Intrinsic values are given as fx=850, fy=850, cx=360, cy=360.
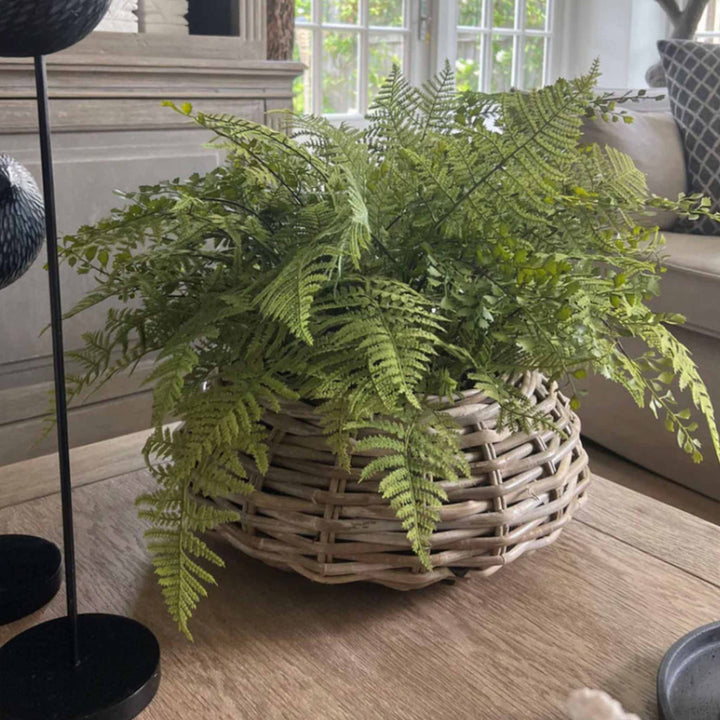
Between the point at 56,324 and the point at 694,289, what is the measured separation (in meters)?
1.49

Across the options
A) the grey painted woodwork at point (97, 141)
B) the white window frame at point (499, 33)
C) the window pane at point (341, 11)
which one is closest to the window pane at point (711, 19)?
the white window frame at point (499, 33)

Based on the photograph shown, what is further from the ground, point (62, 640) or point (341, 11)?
point (341, 11)

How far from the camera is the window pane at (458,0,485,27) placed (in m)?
3.26

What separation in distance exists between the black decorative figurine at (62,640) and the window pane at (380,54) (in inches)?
109

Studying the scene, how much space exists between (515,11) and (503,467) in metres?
3.28

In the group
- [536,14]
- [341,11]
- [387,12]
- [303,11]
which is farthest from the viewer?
[536,14]

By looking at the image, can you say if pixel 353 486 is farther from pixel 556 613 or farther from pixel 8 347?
pixel 8 347

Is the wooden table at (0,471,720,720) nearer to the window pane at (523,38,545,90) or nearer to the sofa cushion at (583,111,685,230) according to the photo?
the sofa cushion at (583,111,685,230)

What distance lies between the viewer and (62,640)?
59cm

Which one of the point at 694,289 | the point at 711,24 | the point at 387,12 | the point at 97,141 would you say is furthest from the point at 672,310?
the point at 711,24

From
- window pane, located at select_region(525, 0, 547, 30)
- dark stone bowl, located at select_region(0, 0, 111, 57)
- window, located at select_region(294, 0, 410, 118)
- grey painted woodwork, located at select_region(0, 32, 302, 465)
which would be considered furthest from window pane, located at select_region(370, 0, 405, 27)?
dark stone bowl, located at select_region(0, 0, 111, 57)

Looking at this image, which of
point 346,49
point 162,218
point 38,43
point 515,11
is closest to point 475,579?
point 162,218

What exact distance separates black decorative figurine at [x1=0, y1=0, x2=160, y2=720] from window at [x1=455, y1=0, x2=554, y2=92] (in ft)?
9.58

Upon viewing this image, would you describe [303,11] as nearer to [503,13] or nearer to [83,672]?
[503,13]
